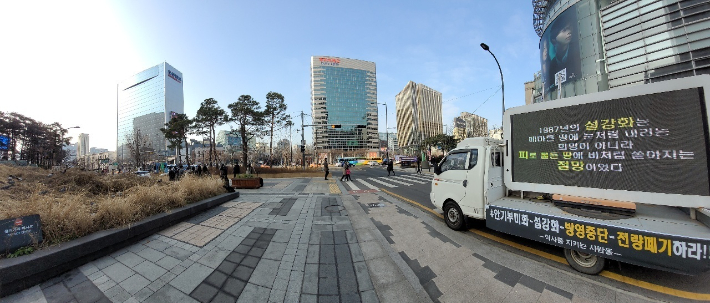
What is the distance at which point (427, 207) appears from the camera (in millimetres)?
7773

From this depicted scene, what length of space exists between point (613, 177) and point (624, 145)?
51cm

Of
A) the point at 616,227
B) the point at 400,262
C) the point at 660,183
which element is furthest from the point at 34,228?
the point at 660,183

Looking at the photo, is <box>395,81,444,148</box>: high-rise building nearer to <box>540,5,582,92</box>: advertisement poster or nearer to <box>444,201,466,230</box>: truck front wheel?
<box>540,5,582,92</box>: advertisement poster

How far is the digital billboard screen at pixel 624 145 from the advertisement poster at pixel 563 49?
50.2 meters

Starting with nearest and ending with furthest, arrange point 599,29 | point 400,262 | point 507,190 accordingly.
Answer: point 400,262 < point 507,190 < point 599,29

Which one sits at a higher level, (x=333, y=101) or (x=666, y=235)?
(x=333, y=101)

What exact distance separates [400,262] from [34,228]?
226 inches

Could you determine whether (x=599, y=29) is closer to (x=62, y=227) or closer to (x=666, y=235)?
(x=666, y=235)

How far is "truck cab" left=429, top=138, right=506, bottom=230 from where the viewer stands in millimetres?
4930

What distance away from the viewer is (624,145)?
342 centimetres

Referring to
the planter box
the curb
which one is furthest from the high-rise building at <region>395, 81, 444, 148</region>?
the curb

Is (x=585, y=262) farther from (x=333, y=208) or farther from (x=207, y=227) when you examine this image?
(x=207, y=227)

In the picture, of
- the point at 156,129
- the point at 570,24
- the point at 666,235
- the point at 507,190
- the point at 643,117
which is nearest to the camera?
the point at 666,235

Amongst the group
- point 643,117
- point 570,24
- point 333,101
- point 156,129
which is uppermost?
point 570,24
